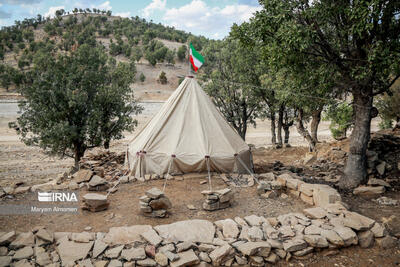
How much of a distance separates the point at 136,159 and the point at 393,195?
821cm

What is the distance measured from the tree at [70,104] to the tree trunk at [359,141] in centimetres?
1002

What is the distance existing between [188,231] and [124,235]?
1.29m

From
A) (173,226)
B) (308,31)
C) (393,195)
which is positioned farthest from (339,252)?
(308,31)

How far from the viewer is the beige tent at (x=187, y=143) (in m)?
9.47

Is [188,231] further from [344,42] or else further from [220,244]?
[344,42]

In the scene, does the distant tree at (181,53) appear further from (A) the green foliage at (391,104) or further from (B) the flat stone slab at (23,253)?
(B) the flat stone slab at (23,253)

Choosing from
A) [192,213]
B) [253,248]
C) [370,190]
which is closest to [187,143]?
[192,213]

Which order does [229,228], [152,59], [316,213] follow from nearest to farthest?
[229,228], [316,213], [152,59]

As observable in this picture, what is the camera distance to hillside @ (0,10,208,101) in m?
62.8

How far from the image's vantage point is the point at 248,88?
15.6 meters

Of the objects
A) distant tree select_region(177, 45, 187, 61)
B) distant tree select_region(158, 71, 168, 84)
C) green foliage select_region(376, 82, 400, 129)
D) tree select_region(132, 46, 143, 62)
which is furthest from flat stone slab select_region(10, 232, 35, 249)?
distant tree select_region(177, 45, 187, 61)

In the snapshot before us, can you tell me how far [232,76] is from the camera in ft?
56.5

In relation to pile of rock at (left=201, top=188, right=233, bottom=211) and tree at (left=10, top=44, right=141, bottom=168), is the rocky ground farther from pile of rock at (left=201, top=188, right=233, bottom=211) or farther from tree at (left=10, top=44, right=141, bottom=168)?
tree at (left=10, top=44, right=141, bottom=168)

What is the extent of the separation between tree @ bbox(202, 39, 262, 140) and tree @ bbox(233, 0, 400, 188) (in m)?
6.58
